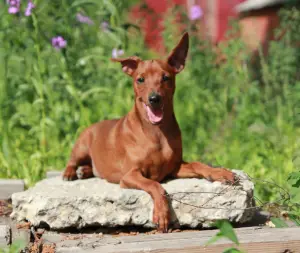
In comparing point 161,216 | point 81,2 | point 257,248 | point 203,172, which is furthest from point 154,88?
point 81,2

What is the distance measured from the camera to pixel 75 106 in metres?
7.03

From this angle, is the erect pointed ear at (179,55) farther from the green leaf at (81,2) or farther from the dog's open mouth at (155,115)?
the green leaf at (81,2)

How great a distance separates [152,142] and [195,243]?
3.90 feet

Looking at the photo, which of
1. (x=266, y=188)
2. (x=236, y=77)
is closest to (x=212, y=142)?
(x=236, y=77)

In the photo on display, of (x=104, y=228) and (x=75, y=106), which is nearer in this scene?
(x=104, y=228)

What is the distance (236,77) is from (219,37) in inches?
220

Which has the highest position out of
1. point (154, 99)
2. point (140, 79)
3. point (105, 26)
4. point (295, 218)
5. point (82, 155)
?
point (105, 26)

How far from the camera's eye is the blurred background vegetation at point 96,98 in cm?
635

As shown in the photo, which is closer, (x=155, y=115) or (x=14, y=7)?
(x=155, y=115)

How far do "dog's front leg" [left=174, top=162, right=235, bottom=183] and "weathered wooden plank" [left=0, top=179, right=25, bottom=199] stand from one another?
1.31 meters

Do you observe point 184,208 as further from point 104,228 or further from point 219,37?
point 219,37

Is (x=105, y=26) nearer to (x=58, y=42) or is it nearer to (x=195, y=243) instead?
(x=58, y=42)

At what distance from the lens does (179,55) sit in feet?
16.4

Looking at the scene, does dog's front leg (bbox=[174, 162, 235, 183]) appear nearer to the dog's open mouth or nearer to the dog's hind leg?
the dog's open mouth
